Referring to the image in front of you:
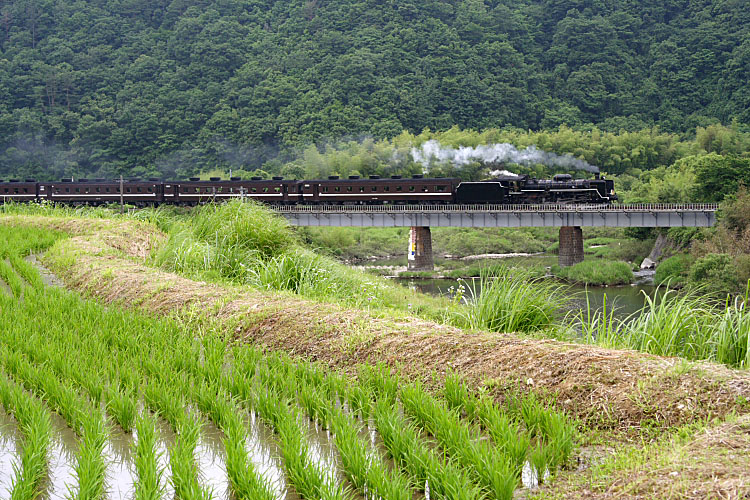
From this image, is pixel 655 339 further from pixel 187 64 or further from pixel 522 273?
pixel 187 64

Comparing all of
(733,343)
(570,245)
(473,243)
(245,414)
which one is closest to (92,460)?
(245,414)

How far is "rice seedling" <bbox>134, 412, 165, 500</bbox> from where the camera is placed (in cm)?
349

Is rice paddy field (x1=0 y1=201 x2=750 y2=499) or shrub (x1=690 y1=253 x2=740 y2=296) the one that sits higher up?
rice paddy field (x1=0 y1=201 x2=750 y2=499)

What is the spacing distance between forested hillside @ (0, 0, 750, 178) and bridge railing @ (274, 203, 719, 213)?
99.1ft

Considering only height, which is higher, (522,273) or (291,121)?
(291,121)

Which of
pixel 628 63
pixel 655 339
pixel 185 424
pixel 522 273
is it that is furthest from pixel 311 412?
pixel 628 63

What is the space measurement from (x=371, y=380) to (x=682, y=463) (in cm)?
219

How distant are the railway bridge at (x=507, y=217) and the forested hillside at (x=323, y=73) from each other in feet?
103

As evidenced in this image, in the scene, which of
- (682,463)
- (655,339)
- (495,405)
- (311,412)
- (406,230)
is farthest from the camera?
(406,230)

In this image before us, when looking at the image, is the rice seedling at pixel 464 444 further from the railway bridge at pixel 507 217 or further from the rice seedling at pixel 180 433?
the railway bridge at pixel 507 217

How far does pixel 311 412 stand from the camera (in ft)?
15.8

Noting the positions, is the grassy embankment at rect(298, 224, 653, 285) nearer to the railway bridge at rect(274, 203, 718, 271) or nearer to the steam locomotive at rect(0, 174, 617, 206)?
the railway bridge at rect(274, 203, 718, 271)

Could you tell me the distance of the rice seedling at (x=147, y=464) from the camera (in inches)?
137

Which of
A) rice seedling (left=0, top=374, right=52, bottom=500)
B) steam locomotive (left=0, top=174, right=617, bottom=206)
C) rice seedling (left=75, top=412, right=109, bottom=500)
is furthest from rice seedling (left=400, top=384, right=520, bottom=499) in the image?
steam locomotive (left=0, top=174, right=617, bottom=206)
